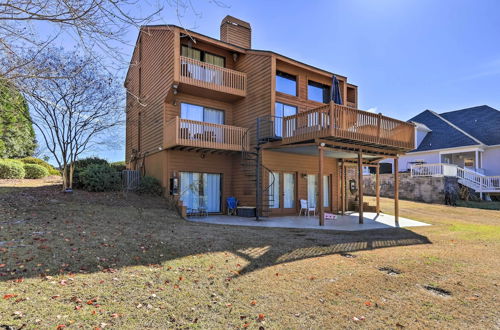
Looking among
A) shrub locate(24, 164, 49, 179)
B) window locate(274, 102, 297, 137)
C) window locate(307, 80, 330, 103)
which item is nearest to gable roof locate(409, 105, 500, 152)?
window locate(307, 80, 330, 103)

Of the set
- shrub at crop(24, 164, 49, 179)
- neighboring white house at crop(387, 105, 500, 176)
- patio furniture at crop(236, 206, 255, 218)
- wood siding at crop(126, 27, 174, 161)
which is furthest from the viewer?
neighboring white house at crop(387, 105, 500, 176)

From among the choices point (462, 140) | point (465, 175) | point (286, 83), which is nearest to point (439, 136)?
point (462, 140)

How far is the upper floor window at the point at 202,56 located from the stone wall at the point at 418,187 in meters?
14.2

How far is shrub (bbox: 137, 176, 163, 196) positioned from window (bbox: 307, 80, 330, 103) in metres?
8.61

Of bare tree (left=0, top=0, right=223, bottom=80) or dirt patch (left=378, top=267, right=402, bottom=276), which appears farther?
dirt patch (left=378, top=267, right=402, bottom=276)

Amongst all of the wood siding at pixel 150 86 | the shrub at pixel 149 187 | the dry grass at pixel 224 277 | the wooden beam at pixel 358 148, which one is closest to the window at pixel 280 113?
the wooden beam at pixel 358 148

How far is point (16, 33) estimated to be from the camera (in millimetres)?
3990

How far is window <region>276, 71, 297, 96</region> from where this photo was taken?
14.6m

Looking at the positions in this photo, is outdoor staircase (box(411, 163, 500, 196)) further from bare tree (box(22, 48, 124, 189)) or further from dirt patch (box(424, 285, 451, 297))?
bare tree (box(22, 48, 124, 189))

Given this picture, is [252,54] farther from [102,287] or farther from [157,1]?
[102,287]

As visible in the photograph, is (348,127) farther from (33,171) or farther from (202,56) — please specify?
(33,171)

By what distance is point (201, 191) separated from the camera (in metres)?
13.7

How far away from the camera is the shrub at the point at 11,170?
48.5 feet

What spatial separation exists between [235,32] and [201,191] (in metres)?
8.27
